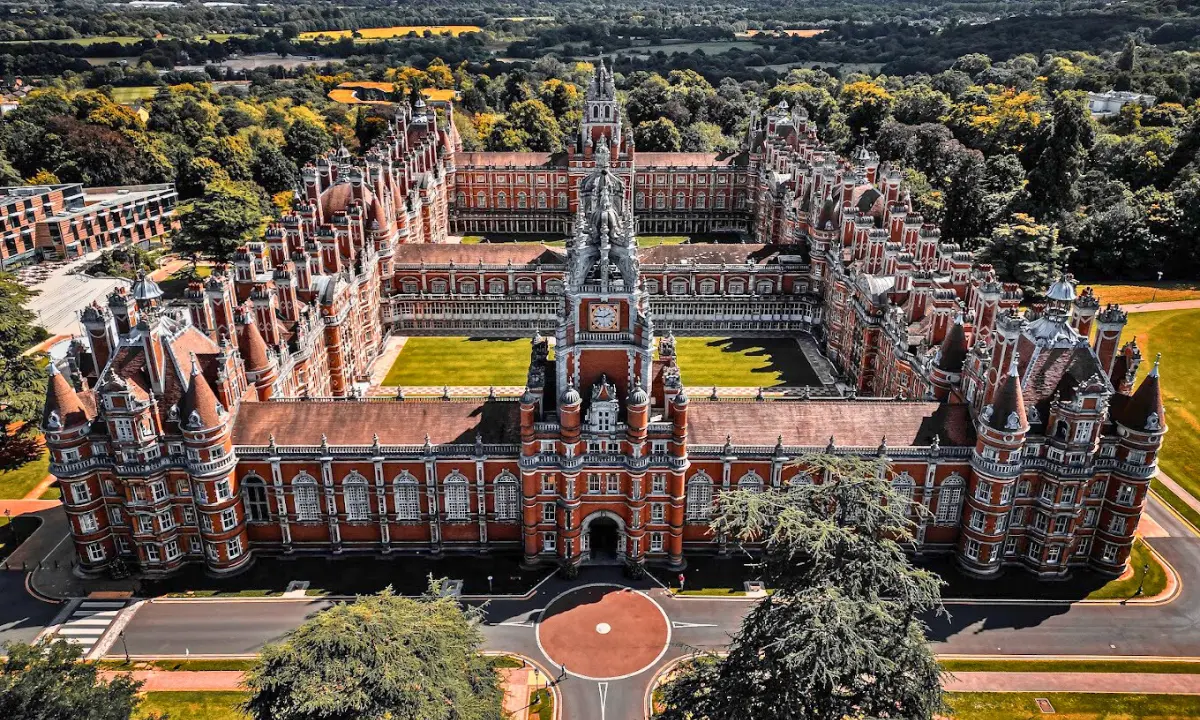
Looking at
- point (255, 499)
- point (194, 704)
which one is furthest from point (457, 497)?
point (194, 704)

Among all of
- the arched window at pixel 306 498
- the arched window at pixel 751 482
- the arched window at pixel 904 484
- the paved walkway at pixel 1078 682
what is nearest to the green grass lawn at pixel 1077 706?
the paved walkway at pixel 1078 682

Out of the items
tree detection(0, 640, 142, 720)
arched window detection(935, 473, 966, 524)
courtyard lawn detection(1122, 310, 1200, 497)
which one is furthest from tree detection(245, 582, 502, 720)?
courtyard lawn detection(1122, 310, 1200, 497)

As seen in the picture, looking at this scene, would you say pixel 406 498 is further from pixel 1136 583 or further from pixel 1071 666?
pixel 1136 583

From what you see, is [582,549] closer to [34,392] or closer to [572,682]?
[572,682]

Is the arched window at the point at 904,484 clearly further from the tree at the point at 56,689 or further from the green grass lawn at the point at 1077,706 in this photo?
the tree at the point at 56,689

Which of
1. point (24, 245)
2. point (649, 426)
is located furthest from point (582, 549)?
point (24, 245)
